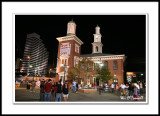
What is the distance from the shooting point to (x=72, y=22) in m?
36.3

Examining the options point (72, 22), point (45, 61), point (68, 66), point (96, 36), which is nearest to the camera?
point (68, 66)

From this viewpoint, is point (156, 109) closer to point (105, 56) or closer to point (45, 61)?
point (105, 56)

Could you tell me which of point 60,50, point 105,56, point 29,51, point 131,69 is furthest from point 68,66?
point 29,51

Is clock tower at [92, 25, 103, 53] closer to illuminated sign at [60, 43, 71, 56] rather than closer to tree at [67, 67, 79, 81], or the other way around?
illuminated sign at [60, 43, 71, 56]

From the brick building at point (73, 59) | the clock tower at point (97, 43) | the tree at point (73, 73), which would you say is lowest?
the tree at point (73, 73)

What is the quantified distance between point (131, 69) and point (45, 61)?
99.7 m

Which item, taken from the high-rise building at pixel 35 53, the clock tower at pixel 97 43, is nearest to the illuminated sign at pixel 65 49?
the clock tower at pixel 97 43

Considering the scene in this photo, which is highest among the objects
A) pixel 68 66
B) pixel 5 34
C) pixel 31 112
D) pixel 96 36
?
pixel 96 36

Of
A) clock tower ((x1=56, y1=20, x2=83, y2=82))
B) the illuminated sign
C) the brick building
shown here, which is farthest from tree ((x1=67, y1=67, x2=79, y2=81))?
the illuminated sign

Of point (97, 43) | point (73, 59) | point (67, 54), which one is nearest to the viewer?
point (73, 59)

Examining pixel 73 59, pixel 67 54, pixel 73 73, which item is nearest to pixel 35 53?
pixel 67 54

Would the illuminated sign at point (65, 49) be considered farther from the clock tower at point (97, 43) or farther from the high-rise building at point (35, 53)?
the high-rise building at point (35, 53)

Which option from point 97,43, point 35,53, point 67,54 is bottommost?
point 67,54

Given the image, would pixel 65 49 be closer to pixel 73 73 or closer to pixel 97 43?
pixel 73 73
